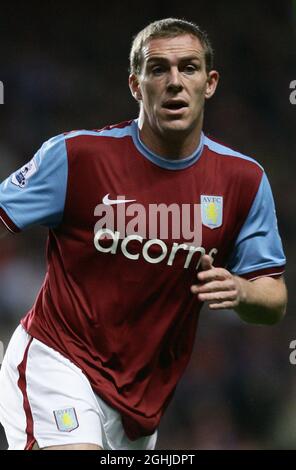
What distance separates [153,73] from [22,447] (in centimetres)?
150

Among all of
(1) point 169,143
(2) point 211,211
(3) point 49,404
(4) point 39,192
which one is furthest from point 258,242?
(3) point 49,404

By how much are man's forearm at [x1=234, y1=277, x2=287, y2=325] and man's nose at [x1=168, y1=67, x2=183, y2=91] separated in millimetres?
765

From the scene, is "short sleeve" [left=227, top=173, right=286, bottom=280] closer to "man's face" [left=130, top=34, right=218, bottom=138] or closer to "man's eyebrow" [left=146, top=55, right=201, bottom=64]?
"man's face" [left=130, top=34, right=218, bottom=138]

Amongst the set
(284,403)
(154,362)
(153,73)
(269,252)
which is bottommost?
(284,403)

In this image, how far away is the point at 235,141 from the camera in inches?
301

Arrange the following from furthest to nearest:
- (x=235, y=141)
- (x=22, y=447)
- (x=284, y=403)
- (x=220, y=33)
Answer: (x=220, y=33) → (x=235, y=141) → (x=284, y=403) → (x=22, y=447)

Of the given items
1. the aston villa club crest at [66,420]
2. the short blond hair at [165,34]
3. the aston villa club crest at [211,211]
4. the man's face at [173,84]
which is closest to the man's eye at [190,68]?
the man's face at [173,84]

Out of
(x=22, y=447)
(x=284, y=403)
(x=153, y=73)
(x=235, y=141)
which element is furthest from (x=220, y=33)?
(x=22, y=447)

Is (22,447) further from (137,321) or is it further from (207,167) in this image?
(207,167)

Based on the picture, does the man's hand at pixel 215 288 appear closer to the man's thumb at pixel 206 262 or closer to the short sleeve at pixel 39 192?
the man's thumb at pixel 206 262

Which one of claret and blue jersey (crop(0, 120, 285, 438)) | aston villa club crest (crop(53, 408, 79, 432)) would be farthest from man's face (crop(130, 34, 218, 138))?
aston villa club crest (crop(53, 408, 79, 432))

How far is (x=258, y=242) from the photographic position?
383 centimetres

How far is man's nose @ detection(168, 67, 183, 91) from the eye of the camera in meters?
3.64

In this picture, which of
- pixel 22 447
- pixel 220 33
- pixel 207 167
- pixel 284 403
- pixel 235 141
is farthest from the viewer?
pixel 220 33
